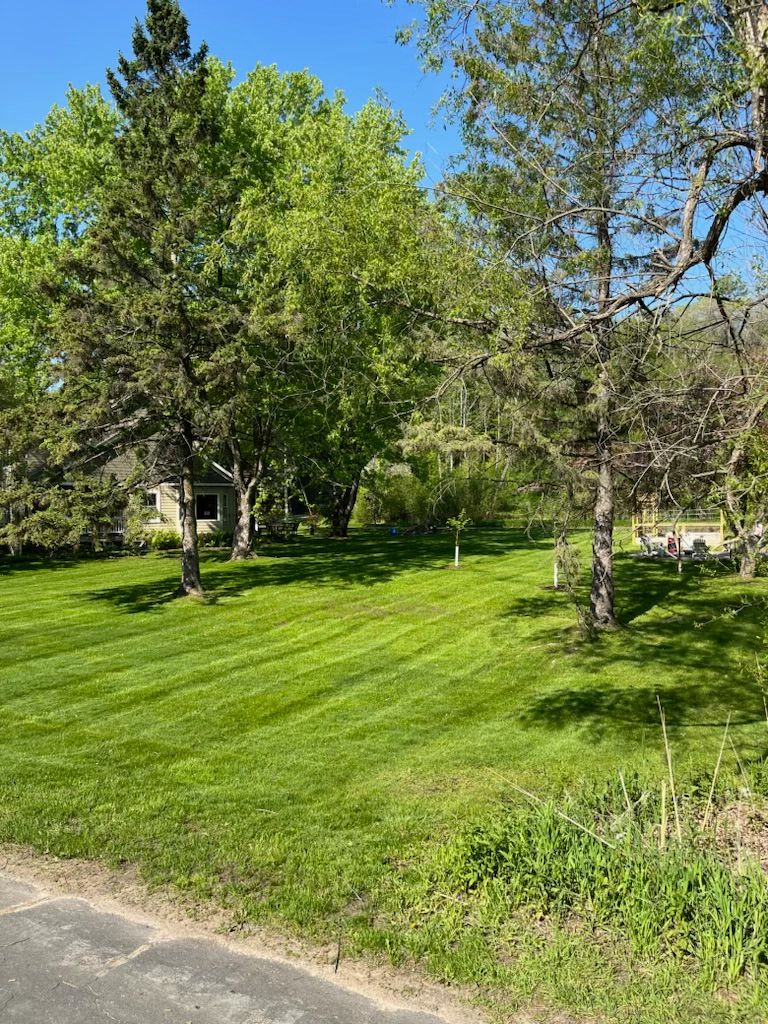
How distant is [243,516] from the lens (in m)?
24.5

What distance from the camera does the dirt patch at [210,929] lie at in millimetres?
3736

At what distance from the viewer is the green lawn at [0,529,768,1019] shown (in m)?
5.50

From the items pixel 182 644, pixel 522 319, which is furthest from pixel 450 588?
pixel 522 319

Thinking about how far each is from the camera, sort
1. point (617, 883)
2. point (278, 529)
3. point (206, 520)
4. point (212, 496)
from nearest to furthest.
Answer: point (617, 883), point (278, 529), point (206, 520), point (212, 496)

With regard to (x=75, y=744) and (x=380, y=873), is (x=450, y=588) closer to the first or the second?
(x=75, y=744)

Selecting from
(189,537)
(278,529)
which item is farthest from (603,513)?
(278,529)

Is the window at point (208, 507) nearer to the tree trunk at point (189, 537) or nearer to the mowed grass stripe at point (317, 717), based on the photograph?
the mowed grass stripe at point (317, 717)

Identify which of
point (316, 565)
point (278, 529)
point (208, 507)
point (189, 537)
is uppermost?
point (208, 507)

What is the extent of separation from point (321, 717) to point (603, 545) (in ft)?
19.4

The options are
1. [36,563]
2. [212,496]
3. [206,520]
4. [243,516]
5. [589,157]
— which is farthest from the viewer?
[212,496]

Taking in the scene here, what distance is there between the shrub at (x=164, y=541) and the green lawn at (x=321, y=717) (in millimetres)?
11266

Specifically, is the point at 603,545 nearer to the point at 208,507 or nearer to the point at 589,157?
the point at 589,157

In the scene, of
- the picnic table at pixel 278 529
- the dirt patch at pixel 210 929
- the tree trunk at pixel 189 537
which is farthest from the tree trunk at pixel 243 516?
the dirt patch at pixel 210 929

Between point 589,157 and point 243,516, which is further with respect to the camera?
point 243,516
